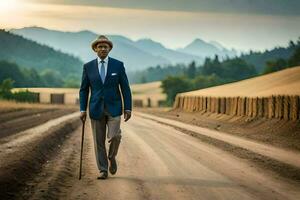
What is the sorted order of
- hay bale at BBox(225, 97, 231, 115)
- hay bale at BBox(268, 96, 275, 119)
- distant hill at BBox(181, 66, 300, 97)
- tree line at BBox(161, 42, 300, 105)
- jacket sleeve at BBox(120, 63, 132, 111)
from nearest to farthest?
jacket sleeve at BBox(120, 63, 132, 111), hay bale at BBox(268, 96, 275, 119), hay bale at BBox(225, 97, 231, 115), distant hill at BBox(181, 66, 300, 97), tree line at BBox(161, 42, 300, 105)

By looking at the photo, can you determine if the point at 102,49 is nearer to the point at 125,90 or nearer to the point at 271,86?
the point at 125,90

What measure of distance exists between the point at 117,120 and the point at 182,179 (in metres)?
1.56

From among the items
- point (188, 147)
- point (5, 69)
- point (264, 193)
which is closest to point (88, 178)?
point (264, 193)

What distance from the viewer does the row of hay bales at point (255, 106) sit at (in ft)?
83.9

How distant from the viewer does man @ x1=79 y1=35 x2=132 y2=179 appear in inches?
437

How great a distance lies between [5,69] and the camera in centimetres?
11906

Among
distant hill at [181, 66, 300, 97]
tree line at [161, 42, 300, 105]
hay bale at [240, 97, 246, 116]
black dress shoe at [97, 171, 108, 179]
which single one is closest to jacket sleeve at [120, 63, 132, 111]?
black dress shoe at [97, 171, 108, 179]

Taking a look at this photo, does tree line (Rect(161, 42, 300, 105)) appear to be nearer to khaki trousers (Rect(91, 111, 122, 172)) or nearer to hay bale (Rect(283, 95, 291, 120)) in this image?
hay bale (Rect(283, 95, 291, 120))

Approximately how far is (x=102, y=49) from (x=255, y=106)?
2144 centimetres

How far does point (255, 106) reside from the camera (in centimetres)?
3159

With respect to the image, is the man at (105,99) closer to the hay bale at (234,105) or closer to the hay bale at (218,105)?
the hay bale at (234,105)

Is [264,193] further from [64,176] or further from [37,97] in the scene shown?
[37,97]

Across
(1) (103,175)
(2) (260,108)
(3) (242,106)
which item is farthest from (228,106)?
(1) (103,175)

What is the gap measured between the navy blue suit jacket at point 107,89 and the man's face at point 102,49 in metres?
0.16
